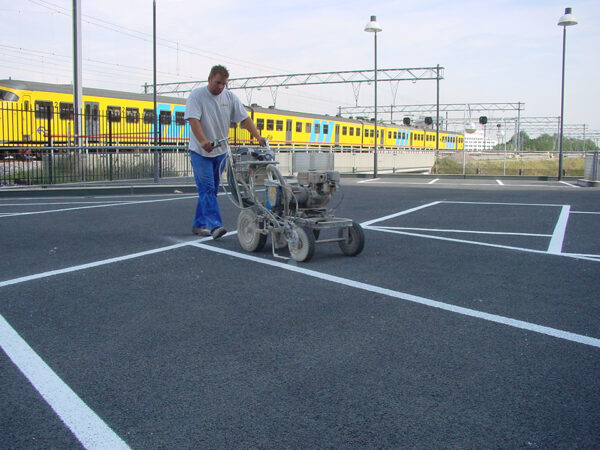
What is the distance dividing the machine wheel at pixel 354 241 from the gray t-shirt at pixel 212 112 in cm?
197

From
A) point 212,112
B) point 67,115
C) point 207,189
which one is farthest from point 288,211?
point 67,115

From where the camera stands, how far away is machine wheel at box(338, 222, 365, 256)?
5.86 meters

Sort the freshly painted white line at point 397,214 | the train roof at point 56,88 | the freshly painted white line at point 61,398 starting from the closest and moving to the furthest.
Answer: the freshly painted white line at point 61,398
the freshly painted white line at point 397,214
the train roof at point 56,88

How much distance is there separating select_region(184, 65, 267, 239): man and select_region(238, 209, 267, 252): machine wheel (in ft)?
1.83

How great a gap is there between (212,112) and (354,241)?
2.42m

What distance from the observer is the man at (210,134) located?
6855 millimetres

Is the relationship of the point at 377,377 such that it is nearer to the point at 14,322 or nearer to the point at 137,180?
the point at 14,322

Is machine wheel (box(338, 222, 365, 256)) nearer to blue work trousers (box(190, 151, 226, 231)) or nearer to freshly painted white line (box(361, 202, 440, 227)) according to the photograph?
blue work trousers (box(190, 151, 226, 231))

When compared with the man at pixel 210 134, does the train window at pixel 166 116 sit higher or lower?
higher

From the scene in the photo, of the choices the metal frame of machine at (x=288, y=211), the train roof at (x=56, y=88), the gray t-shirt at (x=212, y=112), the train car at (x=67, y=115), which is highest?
the train roof at (x=56, y=88)

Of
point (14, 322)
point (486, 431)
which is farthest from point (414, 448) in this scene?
point (14, 322)

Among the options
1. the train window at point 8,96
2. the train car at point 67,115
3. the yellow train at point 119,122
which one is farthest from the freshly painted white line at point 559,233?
the train window at point 8,96

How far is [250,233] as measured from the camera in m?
6.21

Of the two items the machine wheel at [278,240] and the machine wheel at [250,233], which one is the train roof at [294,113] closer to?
the machine wheel at [250,233]
